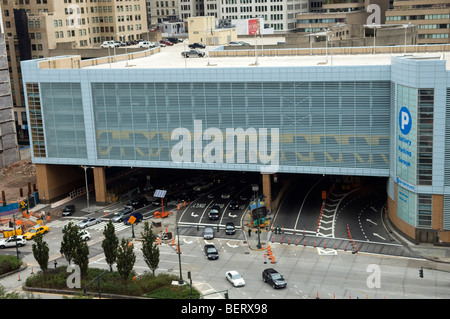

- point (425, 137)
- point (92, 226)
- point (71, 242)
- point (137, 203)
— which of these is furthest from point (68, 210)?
point (425, 137)

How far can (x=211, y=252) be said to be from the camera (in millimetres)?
92188

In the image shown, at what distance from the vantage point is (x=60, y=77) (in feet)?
373

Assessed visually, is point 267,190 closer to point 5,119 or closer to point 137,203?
point 137,203

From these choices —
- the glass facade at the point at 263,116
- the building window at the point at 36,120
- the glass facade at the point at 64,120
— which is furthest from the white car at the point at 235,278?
the building window at the point at 36,120

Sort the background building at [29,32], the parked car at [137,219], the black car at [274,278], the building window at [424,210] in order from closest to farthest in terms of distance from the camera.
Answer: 1. the black car at [274,278]
2. the building window at [424,210]
3. the parked car at [137,219]
4. the background building at [29,32]

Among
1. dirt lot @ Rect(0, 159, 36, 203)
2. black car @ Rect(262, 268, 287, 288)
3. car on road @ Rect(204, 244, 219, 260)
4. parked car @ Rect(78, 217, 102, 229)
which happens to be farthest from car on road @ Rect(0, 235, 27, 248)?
black car @ Rect(262, 268, 287, 288)

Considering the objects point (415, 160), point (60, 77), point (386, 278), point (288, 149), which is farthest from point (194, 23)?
point (386, 278)

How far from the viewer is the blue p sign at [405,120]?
9216 cm

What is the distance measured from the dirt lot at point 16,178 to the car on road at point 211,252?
46.0m

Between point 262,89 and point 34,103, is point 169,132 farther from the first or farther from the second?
point 34,103

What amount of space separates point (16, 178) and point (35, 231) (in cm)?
3830

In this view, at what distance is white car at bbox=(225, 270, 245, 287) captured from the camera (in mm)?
82125

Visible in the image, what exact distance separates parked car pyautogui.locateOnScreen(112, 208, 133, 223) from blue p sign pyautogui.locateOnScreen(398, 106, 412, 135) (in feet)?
146

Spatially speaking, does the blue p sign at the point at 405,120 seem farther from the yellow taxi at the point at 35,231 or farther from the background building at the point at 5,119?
the background building at the point at 5,119
